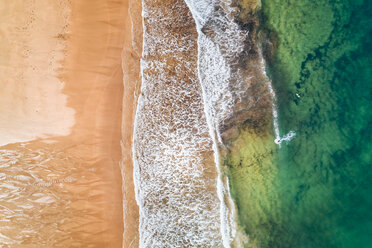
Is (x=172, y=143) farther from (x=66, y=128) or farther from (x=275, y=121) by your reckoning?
(x=66, y=128)

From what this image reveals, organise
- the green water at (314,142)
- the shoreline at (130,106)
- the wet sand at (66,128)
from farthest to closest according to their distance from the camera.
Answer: the wet sand at (66,128) < the shoreline at (130,106) < the green water at (314,142)

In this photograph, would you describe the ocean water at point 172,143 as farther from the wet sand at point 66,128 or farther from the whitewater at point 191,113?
the wet sand at point 66,128

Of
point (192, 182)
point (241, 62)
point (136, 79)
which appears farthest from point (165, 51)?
point (192, 182)

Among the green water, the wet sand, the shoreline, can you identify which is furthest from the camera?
the wet sand

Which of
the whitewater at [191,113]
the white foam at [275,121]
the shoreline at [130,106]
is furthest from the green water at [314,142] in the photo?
the shoreline at [130,106]

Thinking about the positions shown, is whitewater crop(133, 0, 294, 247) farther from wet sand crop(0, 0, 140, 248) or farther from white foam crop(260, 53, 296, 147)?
wet sand crop(0, 0, 140, 248)

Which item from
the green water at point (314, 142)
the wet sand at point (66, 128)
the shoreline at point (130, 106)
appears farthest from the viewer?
the wet sand at point (66, 128)

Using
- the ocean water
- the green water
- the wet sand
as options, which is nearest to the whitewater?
the ocean water
